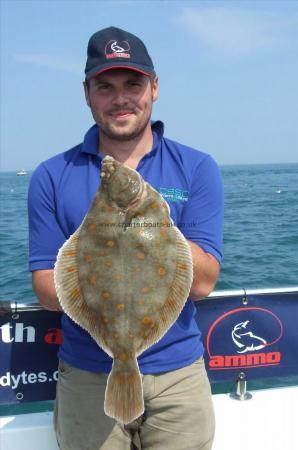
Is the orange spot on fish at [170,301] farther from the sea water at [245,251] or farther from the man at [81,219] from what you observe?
the sea water at [245,251]

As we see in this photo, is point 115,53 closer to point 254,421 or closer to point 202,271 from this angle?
point 202,271

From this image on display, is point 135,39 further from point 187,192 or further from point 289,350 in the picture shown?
point 289,350

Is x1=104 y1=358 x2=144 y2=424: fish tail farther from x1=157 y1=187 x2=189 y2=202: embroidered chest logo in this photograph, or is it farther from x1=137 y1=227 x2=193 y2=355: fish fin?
x1=157 y1=187 x2=189 y2=202: embroidered chest logo

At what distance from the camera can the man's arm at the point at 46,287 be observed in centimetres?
262

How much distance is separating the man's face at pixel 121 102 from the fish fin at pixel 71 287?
715mm

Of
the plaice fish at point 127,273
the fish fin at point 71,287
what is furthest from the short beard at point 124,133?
the fish fin at point 71,287

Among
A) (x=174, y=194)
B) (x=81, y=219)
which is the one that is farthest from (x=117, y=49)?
(x=81, y=219)

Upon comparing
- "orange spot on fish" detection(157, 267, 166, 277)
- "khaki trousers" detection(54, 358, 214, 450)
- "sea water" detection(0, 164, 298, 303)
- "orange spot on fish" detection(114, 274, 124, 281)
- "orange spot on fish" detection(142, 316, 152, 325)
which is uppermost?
"orange spot on fish" detection(157, 267, 166, 277)

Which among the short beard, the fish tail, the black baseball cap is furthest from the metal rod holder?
the black baseball cap

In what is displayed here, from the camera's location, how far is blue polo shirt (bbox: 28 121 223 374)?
2680 millimetres

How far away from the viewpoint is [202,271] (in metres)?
2.55

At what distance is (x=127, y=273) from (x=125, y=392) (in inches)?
22.8

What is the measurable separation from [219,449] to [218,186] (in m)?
2.03

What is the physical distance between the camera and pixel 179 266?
93.2 inches
